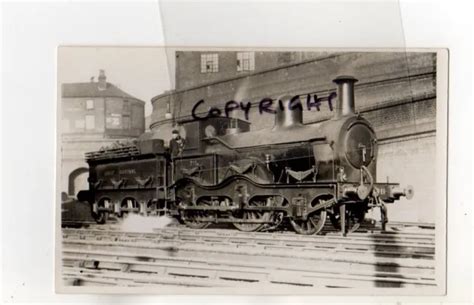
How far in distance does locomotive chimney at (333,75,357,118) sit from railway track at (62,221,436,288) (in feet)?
0.85

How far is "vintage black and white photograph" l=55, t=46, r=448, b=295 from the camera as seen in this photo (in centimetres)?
132

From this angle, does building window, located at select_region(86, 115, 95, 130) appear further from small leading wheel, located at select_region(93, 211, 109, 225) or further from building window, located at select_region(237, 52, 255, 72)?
building window, located at select_region(237, 52, 255, 72)

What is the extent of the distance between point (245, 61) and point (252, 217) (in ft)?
1.09

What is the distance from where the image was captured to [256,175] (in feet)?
4.35

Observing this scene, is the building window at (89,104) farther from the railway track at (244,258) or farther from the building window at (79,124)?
the railway track at (244,258)

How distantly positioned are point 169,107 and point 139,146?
0.11 metres

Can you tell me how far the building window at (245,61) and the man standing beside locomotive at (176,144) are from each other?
0.19 meters

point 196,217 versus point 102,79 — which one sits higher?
point 102,79

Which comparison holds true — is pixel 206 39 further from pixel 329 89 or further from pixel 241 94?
pixel 329 89

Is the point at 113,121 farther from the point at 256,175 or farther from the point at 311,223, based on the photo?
the point at 311,223

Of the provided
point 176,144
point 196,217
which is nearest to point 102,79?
point 176,144

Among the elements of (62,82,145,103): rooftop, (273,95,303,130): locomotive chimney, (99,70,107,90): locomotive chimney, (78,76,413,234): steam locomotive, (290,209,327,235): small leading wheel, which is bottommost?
(290,209,327,235): small leading wheel

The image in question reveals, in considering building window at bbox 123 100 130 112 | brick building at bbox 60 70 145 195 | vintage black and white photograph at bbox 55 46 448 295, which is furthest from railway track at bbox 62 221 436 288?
building window at bbox 123 100 130 112

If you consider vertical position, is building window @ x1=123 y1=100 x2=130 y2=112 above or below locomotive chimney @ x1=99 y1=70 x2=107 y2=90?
below
